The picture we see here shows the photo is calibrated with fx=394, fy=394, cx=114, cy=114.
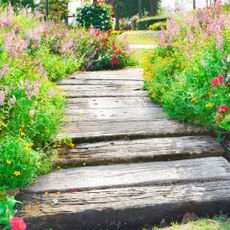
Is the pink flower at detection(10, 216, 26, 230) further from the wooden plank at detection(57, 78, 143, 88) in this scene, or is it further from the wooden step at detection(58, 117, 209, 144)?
the wooden plank at detection(57, 78, 143, 88)

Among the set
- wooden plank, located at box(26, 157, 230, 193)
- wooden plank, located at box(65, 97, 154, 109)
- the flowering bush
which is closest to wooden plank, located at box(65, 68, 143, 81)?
the flowering bush

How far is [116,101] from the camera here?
5922 mm

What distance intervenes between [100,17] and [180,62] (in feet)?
34.1

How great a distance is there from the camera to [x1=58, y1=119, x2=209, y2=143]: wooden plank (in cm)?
434

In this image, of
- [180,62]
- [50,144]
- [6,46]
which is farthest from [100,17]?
[50,144]

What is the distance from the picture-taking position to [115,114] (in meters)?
5.21

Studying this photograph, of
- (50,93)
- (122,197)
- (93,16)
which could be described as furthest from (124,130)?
(93,16)

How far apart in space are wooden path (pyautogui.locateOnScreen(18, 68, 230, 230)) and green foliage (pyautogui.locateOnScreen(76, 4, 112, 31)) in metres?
11.2

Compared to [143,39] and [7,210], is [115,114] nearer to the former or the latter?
[7,210]

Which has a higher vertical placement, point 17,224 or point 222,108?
point 222,108

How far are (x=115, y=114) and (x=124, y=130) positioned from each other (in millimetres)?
723

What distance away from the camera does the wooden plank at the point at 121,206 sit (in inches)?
119

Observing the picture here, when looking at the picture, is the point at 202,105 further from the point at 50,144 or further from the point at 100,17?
the point at 100,17

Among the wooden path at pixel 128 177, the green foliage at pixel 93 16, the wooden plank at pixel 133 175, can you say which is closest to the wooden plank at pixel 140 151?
the wooden path at pixel 128 177
